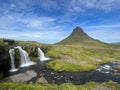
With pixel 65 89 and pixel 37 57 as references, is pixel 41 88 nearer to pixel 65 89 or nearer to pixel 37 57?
pixel 65 89

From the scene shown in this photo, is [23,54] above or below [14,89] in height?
above

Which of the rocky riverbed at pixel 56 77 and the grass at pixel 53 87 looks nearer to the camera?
the grass at pixel 53 87

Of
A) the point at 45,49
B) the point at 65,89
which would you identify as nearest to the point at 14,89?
the point at 65,89

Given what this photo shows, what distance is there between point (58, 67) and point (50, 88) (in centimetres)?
4125

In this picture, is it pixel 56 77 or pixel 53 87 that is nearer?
pixel 53 87

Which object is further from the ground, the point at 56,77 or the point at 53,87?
the point at 53,87

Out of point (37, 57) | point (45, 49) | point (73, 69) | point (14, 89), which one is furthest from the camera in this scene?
point (45, 49)

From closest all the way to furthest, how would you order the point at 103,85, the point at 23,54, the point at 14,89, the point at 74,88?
the point at 14,89 → the point at 74,88 → the point at 103,85 → the point at 23,54

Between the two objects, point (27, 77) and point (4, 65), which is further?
point (4, 65)

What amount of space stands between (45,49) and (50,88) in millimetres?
99864

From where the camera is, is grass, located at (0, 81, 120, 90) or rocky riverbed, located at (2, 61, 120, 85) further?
rocky riverbed, located at (2, 61, 120, 85)

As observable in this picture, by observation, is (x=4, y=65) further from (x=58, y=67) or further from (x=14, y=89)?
(x=14, y=89)

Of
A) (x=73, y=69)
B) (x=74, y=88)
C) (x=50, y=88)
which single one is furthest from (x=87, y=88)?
(x=73, y=69)

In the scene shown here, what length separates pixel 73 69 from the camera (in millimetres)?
89750
